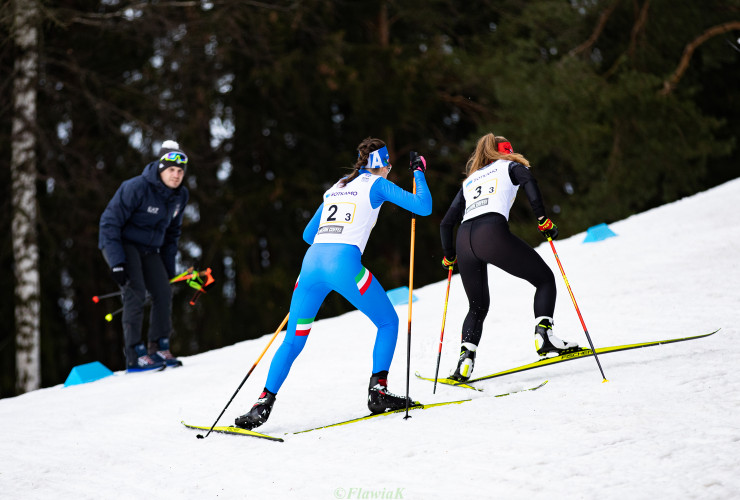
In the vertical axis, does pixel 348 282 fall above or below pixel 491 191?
below

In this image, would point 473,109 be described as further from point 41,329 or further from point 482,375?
point 482,375

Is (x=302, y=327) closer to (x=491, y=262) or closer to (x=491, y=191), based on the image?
(x=491, y=262)

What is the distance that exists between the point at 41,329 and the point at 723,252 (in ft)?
35.5

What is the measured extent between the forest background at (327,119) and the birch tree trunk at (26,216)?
4.65ft

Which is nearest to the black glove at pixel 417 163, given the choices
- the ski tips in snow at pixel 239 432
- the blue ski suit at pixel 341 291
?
the blue ski suit at pixel 341 291

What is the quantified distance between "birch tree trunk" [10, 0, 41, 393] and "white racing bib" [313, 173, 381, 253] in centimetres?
838

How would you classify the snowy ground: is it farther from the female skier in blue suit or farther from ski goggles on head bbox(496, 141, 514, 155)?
ski goggles on head bbox(496, 141, 514, 155)

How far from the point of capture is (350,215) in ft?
15.1

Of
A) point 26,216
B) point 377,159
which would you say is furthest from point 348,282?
point 26,216

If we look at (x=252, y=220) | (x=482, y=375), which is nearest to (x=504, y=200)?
(x=482, y=375)

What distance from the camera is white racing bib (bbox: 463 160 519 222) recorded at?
5.19 m

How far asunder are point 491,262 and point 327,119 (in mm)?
13296

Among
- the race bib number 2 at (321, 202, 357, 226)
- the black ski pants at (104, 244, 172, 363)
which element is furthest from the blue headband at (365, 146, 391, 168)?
the black ski pants at (104, 244, 172, 363)

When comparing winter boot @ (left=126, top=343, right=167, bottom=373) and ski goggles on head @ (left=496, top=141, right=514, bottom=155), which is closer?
ski goggles on head @ (left=496, top=141, right=514, bottom=155)
